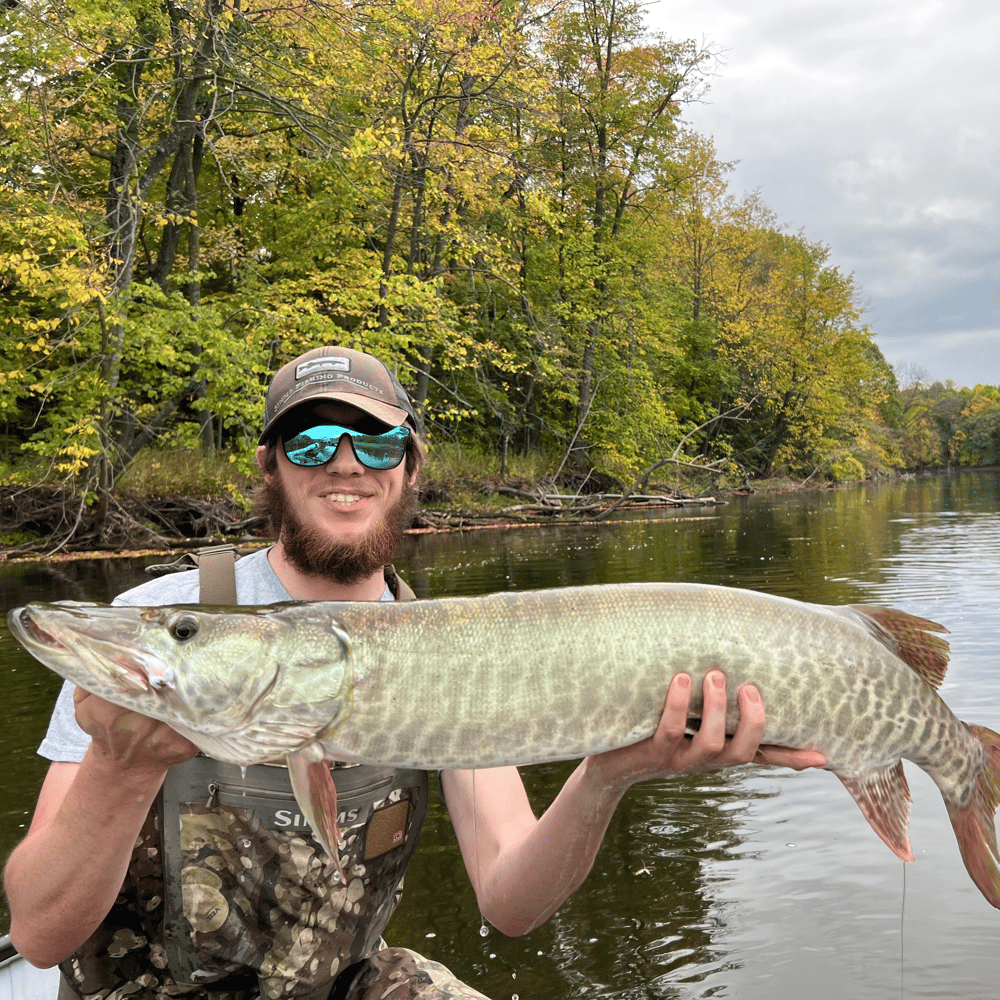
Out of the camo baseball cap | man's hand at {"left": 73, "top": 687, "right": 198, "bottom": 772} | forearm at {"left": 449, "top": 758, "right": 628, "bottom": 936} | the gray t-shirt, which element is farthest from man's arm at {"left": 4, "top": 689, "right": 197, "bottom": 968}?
the camo baseball cap

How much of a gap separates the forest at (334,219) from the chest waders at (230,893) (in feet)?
38.0

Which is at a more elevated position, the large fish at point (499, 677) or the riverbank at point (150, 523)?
the large fish at point (499, 677)

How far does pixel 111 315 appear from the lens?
13641 millimetres

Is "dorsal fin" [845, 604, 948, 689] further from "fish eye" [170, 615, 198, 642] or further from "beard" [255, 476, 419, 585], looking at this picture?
"fish eye" [170, 615, 198, 642]

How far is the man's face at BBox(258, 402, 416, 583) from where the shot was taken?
258 centimetres

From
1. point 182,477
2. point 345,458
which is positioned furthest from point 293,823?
point 182,477

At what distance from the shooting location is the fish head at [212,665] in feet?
5.66

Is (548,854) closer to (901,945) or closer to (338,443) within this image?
(338,443)

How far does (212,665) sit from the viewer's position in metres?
1.83

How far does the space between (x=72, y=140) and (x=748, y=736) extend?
54.6ft

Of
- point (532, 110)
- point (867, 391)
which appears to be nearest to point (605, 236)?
point (532, 110)

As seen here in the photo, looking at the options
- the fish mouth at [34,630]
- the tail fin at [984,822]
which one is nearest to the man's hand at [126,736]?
the fish mouth at [34,630]

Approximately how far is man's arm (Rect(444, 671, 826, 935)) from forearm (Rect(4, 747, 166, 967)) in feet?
3.08

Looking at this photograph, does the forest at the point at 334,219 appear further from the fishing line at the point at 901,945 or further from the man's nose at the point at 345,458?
the fishing line at the point at 901,945
